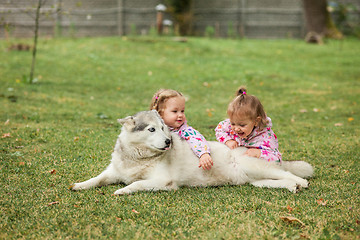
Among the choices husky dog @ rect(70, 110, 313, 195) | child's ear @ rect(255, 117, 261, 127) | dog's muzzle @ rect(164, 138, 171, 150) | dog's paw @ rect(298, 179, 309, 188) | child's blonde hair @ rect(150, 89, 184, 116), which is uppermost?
child's blonde hair @ rect(150, 89, 184, 116)

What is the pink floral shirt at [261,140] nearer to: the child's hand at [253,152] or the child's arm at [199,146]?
the child's hand at [253,152]

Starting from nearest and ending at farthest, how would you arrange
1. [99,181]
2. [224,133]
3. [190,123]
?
[99,181]
[224,133]
[190,123]

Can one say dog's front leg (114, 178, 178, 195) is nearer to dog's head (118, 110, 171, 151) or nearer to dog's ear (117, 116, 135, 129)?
dog's head (118, 110, 171, 151)

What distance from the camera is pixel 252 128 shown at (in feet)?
16.2

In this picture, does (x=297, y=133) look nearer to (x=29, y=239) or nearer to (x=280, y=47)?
(x=29, y=239)

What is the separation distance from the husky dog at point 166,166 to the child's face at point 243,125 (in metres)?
0.21

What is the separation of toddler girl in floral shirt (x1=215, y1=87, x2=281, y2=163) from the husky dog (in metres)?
0.13

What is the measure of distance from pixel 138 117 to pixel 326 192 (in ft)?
7.40

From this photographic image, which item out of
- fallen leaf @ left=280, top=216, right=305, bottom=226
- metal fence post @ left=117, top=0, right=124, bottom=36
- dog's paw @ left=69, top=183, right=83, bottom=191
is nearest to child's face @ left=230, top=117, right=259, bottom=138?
fallen leaf @ left=280, top=216, right=305, bottom=226

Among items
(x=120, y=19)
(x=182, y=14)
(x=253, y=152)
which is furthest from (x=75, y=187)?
(x=182, y=14)

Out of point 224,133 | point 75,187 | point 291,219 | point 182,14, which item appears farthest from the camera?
point 182,14

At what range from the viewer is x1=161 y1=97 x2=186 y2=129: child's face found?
4855 mm

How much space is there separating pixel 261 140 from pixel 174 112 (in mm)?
1137

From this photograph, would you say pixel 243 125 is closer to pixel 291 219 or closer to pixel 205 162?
pixel 205 162
